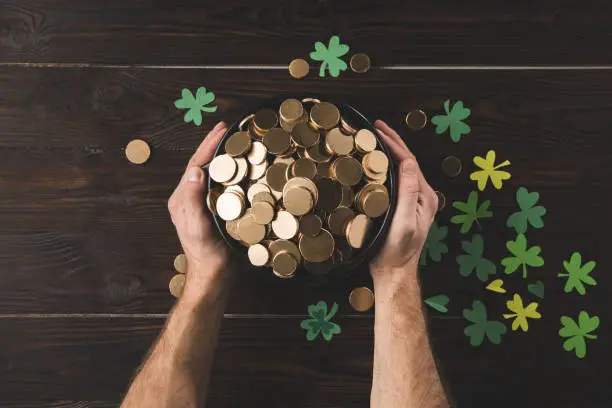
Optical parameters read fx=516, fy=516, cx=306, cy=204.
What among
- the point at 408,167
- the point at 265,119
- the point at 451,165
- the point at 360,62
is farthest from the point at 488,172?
the point at 265,119

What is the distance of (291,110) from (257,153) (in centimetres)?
8

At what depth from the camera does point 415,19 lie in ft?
2.89

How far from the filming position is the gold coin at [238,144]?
0.73 meters

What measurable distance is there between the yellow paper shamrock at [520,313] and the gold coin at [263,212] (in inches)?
17.4

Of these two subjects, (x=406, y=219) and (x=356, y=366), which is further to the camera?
(x=356, y=366)

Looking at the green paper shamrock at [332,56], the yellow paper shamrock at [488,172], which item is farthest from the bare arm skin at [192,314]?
the yellow paper shamrock at [488,172]

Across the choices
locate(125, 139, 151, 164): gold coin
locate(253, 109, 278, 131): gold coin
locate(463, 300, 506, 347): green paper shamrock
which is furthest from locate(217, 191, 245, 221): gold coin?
locate(463, 300, 506, 347): green paper shamrock

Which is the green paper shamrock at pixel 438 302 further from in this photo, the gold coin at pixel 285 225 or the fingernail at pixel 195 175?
the fingernail at pixel 195 175

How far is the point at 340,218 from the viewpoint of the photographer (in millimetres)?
722

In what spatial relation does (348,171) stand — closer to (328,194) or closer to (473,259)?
(328,194)

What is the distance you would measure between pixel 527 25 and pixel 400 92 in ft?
0.81

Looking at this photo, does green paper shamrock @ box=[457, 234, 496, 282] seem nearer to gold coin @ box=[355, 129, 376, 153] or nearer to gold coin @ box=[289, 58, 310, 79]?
gold coin @ box=[355, 129, 376, 153]

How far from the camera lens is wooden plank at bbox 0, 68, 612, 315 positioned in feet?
2.86

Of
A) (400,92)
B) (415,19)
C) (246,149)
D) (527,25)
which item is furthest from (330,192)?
(527,25)
